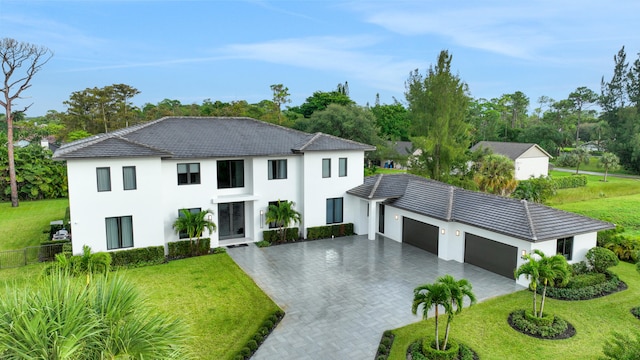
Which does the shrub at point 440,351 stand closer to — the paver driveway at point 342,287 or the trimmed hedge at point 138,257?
the paver driveway at point 342,287

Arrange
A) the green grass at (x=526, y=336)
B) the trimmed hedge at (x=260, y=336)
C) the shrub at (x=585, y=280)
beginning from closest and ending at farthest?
the trimmed hedge at (x=260, y=336) < the green grass at (x=526, y=336) < the shrub at (x=585, y=280)

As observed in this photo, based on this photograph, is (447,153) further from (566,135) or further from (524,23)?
(566,135)

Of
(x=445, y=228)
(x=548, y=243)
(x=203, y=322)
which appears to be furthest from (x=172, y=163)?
(x=548, y=243)

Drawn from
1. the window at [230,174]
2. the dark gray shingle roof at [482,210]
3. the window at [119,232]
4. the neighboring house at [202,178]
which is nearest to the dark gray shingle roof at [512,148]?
the dark gray shingle roof at [482,210]

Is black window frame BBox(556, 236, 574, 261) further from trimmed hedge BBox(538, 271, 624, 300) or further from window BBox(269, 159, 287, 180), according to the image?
window BBox(269, 159, 287, 180)

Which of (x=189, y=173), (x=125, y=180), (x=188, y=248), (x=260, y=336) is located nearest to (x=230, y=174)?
(x=189, y=173)
